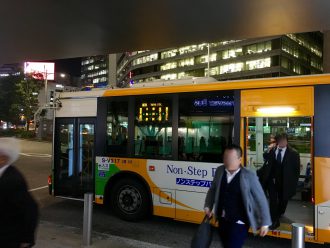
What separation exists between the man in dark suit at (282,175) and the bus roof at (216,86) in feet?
3.66

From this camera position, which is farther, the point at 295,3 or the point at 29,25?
the point at 29,25

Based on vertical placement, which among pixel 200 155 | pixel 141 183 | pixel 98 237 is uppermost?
pixel 200 155

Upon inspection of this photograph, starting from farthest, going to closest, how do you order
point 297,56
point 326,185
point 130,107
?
point 297,56, point 130,107, point 326,185

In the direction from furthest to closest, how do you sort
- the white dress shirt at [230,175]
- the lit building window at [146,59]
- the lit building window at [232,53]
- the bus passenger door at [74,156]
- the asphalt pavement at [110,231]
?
the lit building window at [146,59] → the lit building window at [232,53] → the bus passenger door at [74,156] → the asphalt pavement at [110,231] → the white dress shirt at [230,175]

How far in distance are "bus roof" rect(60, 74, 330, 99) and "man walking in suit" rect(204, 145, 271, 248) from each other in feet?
9.29

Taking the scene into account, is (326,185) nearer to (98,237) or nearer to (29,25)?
(98,237)

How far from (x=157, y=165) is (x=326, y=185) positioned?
3.17 meters

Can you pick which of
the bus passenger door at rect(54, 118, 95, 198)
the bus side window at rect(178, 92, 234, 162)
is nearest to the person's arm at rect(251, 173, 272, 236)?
the bus side window at rect(178, 92, 234, 162)

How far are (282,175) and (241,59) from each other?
8198cm

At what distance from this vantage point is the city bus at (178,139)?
626 centimetres

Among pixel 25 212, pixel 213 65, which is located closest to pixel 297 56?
pixel 213 65

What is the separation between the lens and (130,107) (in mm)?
8148

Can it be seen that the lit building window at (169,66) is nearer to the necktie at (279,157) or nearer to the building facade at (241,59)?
the building facade at (241,59)

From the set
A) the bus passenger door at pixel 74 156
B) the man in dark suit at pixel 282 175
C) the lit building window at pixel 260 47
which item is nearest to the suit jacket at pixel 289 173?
the man in dark suit at pixel 282 175
